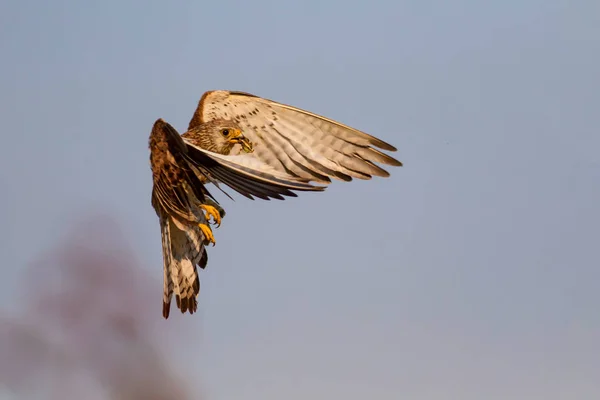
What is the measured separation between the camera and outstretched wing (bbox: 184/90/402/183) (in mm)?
24625

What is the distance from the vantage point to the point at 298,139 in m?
25.4

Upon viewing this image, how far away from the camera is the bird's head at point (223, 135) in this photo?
24.5 m

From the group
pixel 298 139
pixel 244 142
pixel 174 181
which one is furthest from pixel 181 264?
pixel 298 139

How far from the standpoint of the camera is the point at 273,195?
21047 millimetres

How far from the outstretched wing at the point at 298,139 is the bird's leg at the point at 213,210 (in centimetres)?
230

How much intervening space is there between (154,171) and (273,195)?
298 cm

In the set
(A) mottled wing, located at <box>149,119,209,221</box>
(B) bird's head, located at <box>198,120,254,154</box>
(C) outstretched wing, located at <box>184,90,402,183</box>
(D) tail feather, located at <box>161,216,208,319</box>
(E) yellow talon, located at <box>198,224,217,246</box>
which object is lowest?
(D) tail feather, located at <box>161,216,208,319</box>

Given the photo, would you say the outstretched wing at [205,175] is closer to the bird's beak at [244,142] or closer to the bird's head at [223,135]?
the bird's head at [223,135]

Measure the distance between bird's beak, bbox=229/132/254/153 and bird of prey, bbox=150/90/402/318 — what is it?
19mm

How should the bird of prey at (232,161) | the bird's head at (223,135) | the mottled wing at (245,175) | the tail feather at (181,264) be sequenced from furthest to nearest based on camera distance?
1. the bird's head at (223,135)
2. the tail feather at (181,264)
3. the bird of prey at (232,161)
4. the mottled wing at (245,175)

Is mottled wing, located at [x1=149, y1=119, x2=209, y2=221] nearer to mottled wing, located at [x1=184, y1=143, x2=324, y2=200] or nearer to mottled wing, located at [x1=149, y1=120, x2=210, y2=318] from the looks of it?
mottled wing, located at [x1=149, y1=120, x2=210, y2=318]

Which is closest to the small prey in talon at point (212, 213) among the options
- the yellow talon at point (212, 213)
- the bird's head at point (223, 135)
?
the yellow talon at point (212, 213)

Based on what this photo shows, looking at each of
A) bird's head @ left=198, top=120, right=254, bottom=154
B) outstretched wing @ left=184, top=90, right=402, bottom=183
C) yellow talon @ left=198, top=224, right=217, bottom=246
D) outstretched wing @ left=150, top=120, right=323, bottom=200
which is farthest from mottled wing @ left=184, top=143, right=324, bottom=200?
outstretched wing @ left=184, top=90, right=402, bottom=183

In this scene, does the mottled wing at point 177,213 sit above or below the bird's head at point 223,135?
below
